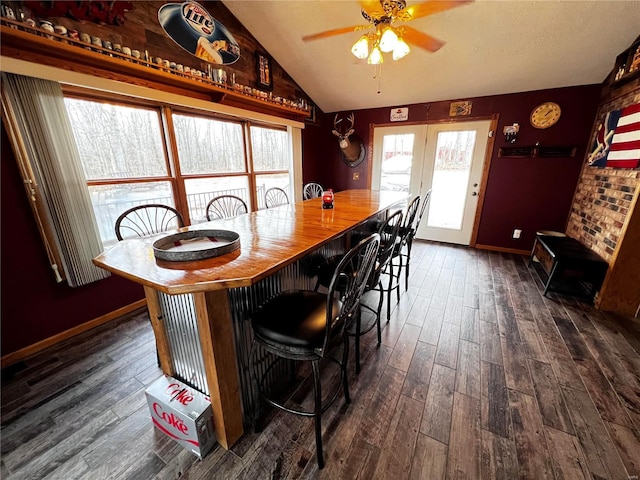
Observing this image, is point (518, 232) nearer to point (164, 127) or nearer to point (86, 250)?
point (164, 127)

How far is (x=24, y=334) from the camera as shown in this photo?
1812mm

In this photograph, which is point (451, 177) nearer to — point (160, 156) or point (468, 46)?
point (468, 46)

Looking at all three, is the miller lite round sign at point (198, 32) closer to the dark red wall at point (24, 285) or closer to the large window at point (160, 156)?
the large window at point (160, 156)

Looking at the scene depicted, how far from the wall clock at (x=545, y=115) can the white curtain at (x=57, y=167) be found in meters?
5.04

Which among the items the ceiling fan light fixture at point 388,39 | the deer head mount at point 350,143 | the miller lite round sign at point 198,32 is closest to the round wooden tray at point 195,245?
the ceiling fan light fixture at point 388,39

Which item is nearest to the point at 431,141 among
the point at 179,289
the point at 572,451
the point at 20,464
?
the point at 572,451

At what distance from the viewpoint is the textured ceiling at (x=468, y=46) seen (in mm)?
2322

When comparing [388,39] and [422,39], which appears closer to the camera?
[388,39]

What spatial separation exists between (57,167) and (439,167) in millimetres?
4549

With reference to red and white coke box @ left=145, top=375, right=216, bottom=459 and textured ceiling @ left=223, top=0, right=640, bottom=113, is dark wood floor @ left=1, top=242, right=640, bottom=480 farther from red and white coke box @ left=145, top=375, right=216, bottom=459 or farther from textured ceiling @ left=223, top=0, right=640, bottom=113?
textured ceiling @ left=223, top=0, right=640, bottom=113

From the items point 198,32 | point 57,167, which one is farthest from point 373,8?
point 57,167

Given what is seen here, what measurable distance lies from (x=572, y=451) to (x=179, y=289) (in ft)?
6.20

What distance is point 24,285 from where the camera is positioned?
179cm

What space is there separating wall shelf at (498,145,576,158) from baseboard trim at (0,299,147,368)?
4941 mm
